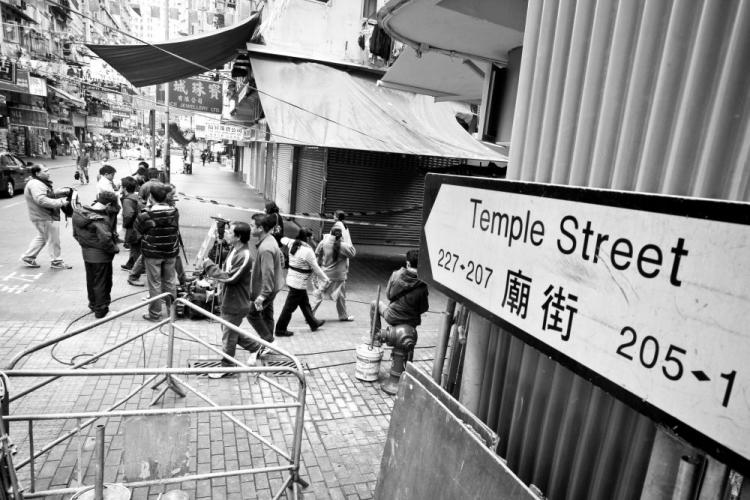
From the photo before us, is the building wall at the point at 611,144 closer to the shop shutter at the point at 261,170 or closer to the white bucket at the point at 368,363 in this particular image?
the white bucket at the point at 368,363

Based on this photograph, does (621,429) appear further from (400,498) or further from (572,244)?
(400,498)

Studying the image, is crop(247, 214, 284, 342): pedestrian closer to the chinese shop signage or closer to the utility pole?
the utility pole

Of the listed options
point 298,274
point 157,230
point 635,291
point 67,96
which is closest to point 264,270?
point 298,274

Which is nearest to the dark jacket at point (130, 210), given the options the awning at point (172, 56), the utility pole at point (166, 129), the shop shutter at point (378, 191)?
the awning at point (172, 56)

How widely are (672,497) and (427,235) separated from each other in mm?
1501

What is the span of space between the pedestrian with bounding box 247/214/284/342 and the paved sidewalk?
0.93 m

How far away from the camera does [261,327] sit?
6062 mm

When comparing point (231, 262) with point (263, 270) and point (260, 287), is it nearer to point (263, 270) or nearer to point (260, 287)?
point (263, 270)

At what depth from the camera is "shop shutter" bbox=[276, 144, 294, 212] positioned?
15.3 metres

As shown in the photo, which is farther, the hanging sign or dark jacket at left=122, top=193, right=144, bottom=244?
the hanging sign

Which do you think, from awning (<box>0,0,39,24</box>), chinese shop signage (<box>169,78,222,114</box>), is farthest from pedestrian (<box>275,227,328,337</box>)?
awning (<box>0,0,39,24</box>)

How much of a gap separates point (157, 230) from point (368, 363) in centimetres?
365

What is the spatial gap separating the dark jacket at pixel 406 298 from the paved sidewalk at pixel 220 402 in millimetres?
984

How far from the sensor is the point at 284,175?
16734 millimetres
